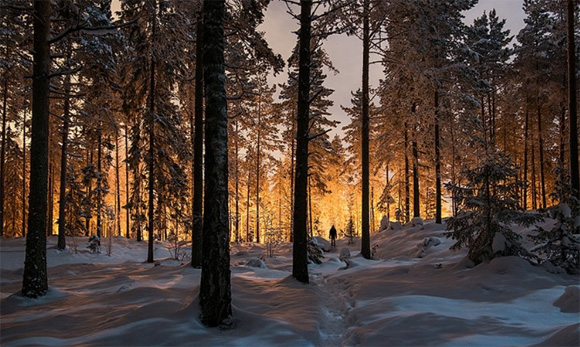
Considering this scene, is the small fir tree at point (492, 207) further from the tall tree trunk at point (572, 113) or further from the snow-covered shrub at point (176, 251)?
the snow-covered shrub at point (176, 251)

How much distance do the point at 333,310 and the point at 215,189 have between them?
3.82 metres

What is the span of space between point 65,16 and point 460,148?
2059 cm

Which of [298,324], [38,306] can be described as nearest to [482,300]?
[298,324]

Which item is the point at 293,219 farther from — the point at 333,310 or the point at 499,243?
the point at 499,243

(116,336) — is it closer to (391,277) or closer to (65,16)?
(391,277)

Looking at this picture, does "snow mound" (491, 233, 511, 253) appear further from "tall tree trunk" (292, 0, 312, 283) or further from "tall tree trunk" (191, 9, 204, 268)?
"tall tree trunk" (191, 9, 204, 268)

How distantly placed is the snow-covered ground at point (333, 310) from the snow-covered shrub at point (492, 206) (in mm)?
533

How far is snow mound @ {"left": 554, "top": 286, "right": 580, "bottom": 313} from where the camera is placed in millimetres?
5434

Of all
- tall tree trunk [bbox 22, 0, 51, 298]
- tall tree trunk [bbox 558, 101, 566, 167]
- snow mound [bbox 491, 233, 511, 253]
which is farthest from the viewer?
tall tree trunk [bbox 558, 101, 566, 167]

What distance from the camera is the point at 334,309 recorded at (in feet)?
22.7

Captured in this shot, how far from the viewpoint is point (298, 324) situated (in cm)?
538

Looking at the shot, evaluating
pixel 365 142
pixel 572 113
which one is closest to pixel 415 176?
pixel 365 142

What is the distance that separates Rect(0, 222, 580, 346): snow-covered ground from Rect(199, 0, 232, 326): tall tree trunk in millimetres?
368

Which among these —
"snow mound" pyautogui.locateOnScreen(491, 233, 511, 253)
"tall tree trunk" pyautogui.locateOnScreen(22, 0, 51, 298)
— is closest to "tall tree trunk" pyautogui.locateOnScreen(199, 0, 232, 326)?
"tall tree trunk" pyautogui.locateOnScreen(22, 0, 51, 298)
